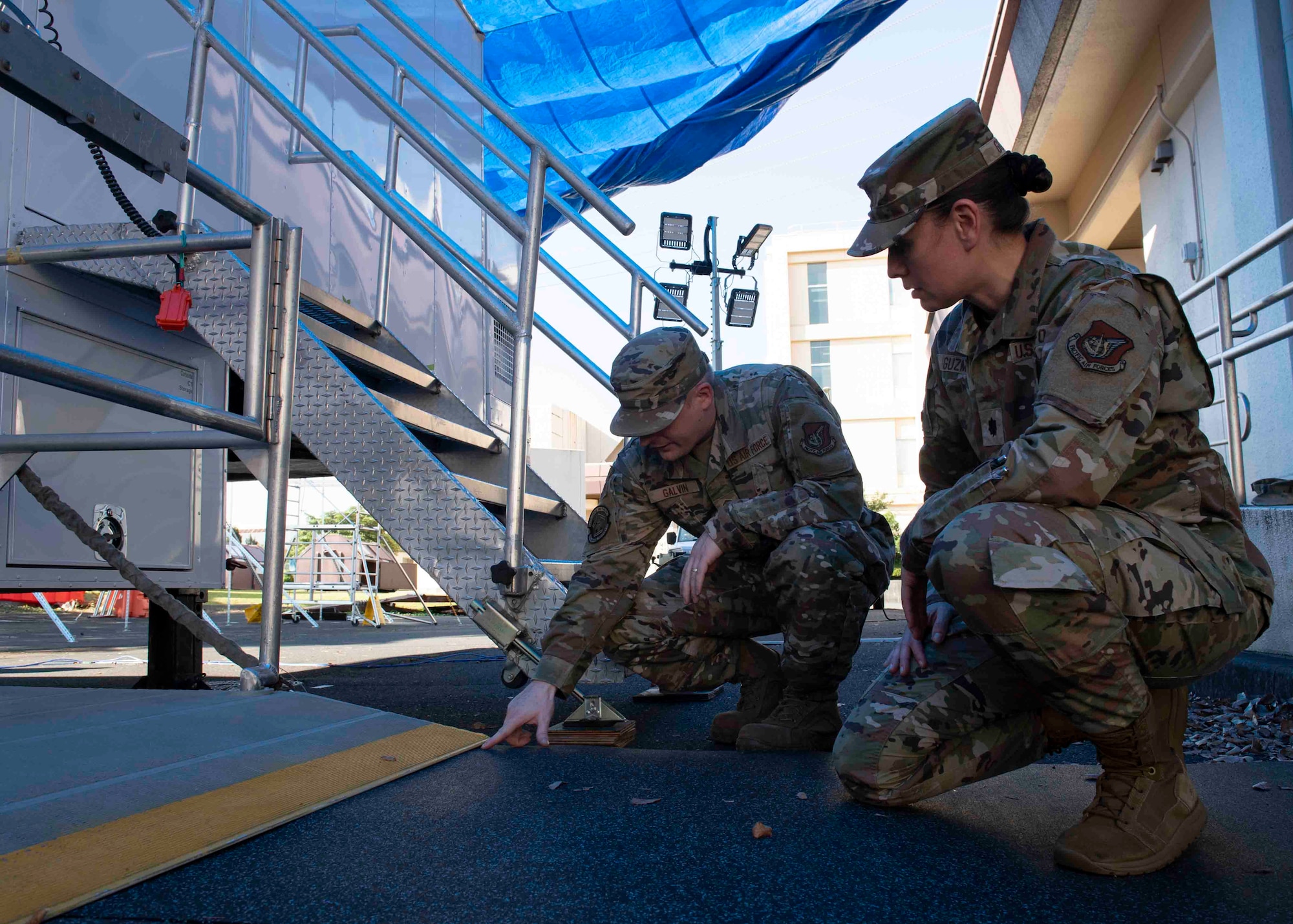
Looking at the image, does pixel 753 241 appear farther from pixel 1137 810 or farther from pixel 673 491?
pixel 1137 810

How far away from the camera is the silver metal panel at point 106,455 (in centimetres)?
292

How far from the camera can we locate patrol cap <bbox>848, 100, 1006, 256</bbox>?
1.63m

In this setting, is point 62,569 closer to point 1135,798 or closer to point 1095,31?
point 1135,798

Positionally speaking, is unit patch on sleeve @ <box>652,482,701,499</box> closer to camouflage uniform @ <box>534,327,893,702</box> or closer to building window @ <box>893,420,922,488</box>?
camouflage uniform @ <box>534,327,893,702</box>

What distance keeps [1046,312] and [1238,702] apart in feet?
7.05

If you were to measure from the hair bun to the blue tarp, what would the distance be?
6.33 metres

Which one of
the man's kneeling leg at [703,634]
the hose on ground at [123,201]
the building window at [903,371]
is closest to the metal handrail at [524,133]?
the hose on ground at [123,201]

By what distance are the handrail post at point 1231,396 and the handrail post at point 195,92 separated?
13.0ft

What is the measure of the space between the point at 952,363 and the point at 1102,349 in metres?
0.49

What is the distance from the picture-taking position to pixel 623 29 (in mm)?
7918

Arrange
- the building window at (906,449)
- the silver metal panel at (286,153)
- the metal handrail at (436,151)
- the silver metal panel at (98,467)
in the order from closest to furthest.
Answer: the silver metal panel at (98,467) → the metal handrail at (436,151) → the silver metal panel at (286,153) → the building window at (906,449)

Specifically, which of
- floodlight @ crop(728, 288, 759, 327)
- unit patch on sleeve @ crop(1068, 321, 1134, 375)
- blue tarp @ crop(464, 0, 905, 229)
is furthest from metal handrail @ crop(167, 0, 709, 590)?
floodlight @ crop(728, 288, 759, 327)

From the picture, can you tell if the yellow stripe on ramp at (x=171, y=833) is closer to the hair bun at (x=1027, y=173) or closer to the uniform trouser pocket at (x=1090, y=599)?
the uniform trouser pocket at (x=1090, y=599)

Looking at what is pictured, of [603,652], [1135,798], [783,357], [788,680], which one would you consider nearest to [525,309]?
[603,652]
